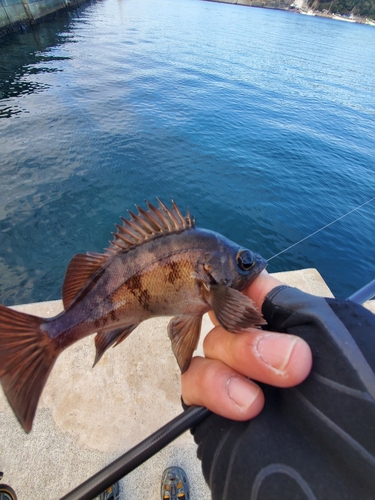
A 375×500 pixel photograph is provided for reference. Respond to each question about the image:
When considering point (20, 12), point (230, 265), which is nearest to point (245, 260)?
point (230, 265)

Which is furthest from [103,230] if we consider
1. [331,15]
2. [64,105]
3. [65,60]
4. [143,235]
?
[331,15]

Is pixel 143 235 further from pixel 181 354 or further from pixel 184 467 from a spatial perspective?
pixel 184 467

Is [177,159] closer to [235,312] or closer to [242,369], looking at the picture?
[235,312]

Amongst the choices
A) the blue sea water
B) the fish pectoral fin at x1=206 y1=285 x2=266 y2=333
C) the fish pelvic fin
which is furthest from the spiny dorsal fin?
the blue sea water

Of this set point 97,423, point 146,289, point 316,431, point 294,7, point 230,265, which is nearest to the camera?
point 316,431

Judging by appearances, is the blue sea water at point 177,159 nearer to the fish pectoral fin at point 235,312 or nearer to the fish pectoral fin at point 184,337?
the fish pectoral fin at point 184,337
